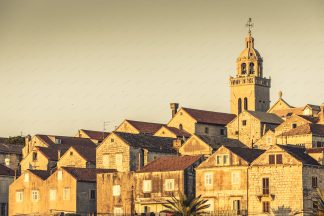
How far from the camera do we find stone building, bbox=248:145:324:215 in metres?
94.9

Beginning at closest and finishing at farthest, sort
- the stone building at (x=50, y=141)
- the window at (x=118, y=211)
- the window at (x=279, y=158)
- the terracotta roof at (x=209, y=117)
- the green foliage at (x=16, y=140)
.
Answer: the window at (x=279, y=158) → the window at (x=118, y=211) → the terracotta roof at (x=209, y=117) → the stone building at (x=50, y=141) → the green foliage at (x=16, y=140)

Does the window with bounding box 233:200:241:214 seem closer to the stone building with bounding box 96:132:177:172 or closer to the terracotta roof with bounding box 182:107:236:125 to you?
the stone building with bounding box 96:132:177:172

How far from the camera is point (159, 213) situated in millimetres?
100250

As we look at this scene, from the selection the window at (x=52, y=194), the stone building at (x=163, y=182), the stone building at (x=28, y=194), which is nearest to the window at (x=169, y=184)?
the stone building at (x=163, y=182)

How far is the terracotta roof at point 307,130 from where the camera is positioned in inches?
4528

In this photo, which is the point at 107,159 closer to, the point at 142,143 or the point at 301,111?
the point at 142,143

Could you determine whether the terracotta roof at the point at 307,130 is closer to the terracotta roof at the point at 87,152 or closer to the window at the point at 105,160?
the window at the point at 105,160

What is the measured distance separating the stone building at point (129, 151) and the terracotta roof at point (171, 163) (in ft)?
17.4

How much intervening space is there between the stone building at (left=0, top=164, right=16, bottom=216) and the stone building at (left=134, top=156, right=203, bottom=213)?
21495 millimetres

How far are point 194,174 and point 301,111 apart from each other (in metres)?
41.1

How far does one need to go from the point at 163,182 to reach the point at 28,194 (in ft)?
59.9

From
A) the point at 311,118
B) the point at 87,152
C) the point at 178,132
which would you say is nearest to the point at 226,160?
the point at 87,152

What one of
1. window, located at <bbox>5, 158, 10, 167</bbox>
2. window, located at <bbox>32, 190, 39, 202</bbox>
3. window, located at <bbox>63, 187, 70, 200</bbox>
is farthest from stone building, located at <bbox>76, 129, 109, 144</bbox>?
window, located at <bbox>63, 187, 70, 200</bbox>

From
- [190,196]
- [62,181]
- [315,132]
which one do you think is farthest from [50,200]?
[315,132]
